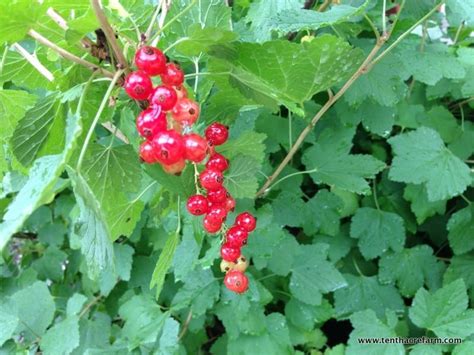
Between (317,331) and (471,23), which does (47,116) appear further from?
(317,331)

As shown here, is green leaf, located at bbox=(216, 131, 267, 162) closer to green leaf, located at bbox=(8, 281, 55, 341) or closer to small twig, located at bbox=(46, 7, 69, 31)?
small twig, located at bbox=(46, 7, 69, 31)

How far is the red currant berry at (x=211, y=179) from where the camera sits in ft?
1.99

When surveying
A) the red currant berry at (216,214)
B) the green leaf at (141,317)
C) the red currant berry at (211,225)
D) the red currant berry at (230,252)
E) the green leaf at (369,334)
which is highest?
the red currant berry at (216,214)

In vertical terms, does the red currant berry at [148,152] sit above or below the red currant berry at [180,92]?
below

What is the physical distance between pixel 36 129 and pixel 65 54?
140 mm

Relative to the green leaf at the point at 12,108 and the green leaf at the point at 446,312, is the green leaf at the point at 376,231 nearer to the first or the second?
the green leaf at the point at 446,312

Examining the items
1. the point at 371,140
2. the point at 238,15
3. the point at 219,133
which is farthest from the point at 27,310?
the point at 371,140

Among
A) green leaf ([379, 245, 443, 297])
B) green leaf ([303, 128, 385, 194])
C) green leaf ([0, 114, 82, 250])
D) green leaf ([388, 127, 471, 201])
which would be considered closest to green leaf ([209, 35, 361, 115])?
green leaf ([0, 114, 82, 250])

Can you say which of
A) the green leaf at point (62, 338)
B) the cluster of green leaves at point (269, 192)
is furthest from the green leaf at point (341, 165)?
the green leaf at point (62, 338)

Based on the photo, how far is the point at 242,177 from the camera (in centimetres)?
74

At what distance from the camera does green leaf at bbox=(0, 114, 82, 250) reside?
389 millimetres

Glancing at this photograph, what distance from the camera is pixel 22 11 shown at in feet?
1.60

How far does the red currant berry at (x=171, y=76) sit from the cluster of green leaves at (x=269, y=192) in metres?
0.05

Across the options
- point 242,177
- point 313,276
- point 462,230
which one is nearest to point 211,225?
point 242,177
